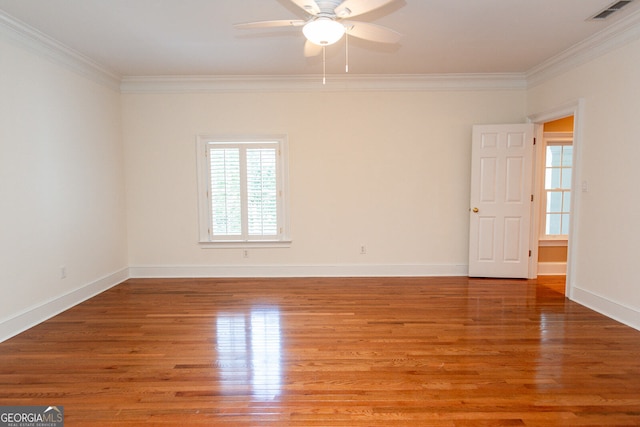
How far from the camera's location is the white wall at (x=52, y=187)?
320 centimetres

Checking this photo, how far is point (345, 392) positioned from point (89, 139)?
419 cm

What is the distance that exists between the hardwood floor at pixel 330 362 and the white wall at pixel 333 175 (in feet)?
3.40

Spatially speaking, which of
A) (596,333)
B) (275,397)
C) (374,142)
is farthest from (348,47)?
(596,333)

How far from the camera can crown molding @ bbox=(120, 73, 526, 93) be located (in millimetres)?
4945

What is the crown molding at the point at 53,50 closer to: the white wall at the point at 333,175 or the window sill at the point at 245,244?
the white wall at the point at 333,175

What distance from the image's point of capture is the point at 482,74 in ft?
16.2

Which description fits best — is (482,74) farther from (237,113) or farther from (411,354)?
(411,354)

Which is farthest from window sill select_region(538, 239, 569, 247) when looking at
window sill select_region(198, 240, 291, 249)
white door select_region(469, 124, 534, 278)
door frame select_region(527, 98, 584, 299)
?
window sill select_region(198, 240, 291, 249)

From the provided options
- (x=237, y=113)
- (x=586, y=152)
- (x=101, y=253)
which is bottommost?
(x=101, y=253)

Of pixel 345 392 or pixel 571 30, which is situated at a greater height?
pixel 571 30

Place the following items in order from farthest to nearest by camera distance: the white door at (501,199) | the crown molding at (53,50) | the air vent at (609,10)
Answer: the white door at (501,199), the crown molding at (53,50), the air vent at (609,10)

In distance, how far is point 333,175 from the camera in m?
5.14

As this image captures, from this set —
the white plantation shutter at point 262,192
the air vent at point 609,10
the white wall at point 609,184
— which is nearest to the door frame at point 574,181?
the white wall at point 609,184

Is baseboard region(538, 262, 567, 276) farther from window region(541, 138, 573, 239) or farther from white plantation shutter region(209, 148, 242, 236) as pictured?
white plantation shutter region(209, 148, 242, 236)
